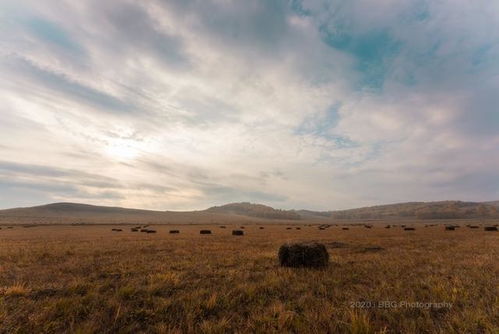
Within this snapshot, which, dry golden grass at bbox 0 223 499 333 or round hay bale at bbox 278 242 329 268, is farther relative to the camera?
round hay bale at bbox 278 242 329 268

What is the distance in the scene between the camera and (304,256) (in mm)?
10391

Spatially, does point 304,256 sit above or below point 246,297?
above

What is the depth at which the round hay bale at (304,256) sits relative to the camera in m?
10.3

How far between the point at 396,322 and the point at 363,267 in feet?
18.3

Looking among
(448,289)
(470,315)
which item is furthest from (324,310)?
(448,289)

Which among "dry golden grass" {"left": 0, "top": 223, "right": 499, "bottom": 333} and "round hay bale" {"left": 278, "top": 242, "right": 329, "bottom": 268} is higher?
"round hay bale" {"left": 278, "top": 242, "right": 329, "bottom": 268}

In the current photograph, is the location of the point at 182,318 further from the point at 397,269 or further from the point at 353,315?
the point at 397,269

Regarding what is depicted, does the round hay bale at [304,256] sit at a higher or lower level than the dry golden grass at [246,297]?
higher

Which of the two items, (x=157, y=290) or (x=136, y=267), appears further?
(x=136, y=267)

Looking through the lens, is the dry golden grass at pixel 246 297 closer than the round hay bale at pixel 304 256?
Yes

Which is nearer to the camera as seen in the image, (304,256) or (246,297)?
(246,297)

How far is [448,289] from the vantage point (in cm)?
681

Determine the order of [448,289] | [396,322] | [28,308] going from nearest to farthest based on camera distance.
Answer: [396,322] < [28,308] < [448,289]

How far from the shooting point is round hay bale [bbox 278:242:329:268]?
10.3 metres
